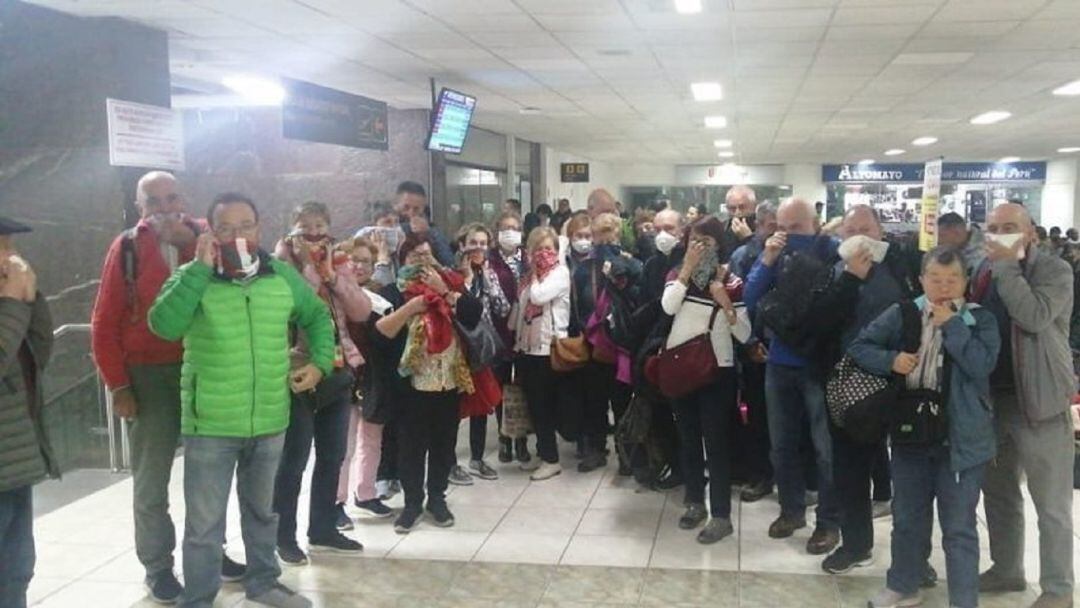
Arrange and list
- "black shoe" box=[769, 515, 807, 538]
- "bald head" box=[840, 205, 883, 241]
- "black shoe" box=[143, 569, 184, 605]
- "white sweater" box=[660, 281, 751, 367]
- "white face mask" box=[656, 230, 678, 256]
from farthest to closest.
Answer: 1. "white face mask" box=[656, 230, 678, 256]
2. "black shoe" box=[769, 515, 807, 538]
3. "white sweater" box=[660, 281, 751, 367]
4. "bald head" box=[840, 205, 883, 241]
5. "black shoe" box=[143, 569, 184, 605]

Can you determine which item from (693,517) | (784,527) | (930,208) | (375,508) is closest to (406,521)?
(375,508)

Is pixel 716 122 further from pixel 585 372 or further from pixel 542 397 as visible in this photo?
pixel 542 397

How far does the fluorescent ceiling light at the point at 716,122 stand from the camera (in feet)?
41.5

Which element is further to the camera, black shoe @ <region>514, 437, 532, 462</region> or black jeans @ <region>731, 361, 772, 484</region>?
black shoe @ <region>514, 437, 532, 462</region>

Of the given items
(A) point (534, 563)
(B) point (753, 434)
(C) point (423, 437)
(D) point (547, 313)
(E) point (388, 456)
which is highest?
(D) point (547, 313)

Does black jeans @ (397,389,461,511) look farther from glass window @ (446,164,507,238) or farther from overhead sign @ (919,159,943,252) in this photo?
glass window @ (446,164,507,238)

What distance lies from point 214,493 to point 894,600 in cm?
261

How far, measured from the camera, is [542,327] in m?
5.23

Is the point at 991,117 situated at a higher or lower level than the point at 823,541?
higher

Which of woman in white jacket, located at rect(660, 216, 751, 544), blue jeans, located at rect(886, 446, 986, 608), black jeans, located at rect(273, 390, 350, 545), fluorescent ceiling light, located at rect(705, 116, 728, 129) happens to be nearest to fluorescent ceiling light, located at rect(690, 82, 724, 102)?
fluorescent ceiling light, located at rect(705, 116, 728, 129)

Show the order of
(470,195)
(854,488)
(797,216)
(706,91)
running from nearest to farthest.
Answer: (854,488) < (797,216) < (706,91) < (470,195)

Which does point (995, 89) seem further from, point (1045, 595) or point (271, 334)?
point (271, 334)

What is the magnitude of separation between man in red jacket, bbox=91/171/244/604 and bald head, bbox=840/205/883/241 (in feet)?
8.99

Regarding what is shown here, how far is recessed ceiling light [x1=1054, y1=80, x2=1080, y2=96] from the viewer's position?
939cm
